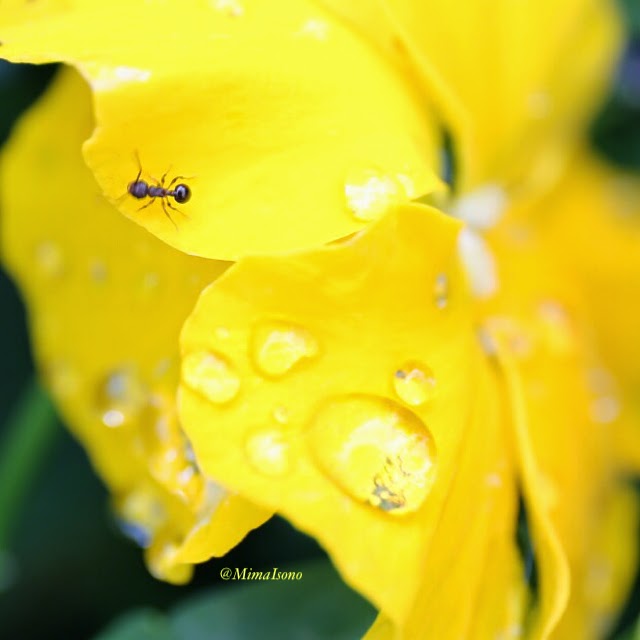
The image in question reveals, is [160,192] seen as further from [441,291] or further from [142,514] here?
[142,514]

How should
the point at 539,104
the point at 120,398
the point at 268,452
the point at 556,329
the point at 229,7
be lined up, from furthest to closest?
the point at 539,104 → the point at 556,329 → the point at 120,398 → the point at 229,7 → the point at 268,452

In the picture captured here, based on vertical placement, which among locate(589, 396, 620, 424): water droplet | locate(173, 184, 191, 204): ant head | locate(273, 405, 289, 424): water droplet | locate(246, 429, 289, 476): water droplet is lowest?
locate(589, 396, 620, 424): water droplet

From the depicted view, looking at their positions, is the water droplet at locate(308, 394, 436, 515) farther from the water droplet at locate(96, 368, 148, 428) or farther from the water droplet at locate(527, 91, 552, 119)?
the water droplet at locate(527, 91, 552, 119)

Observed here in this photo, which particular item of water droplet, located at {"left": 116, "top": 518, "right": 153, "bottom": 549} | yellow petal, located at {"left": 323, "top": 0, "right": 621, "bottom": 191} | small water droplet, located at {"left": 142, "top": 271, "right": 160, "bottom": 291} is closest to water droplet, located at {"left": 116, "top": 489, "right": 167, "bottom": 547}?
water droplet, located at {"left": 116, "top": 518, "right": 153, "bottom": 549}

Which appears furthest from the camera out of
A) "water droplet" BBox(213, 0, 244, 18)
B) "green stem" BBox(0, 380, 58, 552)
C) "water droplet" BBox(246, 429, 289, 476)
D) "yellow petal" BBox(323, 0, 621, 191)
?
"green stem" BBox(0, 380, 58, 552)

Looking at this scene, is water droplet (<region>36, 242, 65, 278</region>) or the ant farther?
water droplet (<region>36, 242, 65, 278</region>)

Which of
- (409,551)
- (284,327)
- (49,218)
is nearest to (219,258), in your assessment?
(284,327)

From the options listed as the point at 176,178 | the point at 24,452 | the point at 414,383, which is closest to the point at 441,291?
the point at 414,383

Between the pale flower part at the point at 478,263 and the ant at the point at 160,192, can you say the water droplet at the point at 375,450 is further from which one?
the pale flower part at the point at 478,263
